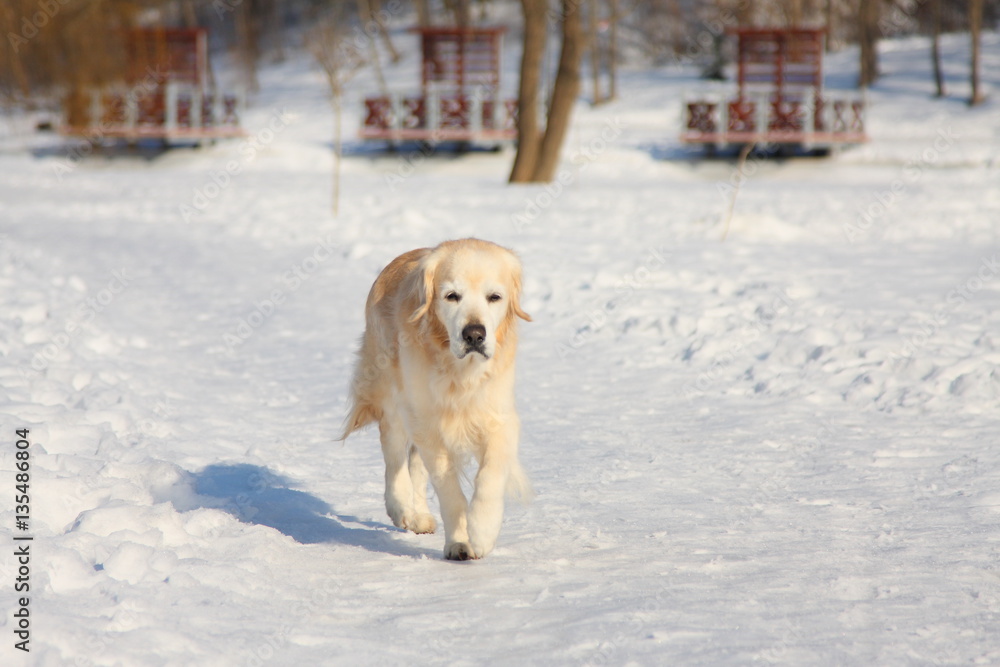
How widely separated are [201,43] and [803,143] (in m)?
20.7

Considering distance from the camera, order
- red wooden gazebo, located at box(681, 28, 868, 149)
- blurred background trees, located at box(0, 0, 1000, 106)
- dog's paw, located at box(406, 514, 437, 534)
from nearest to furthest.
A: dog's paw, located at box(406, 514, 437, 534) < red wooden gazebo, located at box(681, 28, 868, 149) < blurred background trees, located at box(0, 0, 1000, 106)

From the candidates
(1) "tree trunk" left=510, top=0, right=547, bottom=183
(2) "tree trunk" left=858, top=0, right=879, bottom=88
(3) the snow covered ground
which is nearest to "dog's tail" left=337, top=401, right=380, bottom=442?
(3) the snow covered ground

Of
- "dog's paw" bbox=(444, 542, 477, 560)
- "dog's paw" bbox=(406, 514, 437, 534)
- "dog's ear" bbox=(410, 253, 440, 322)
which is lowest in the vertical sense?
"dog's paw" bbox=(406, 514, 437, 534)

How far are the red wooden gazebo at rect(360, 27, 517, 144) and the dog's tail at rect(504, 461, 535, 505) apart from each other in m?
26.4

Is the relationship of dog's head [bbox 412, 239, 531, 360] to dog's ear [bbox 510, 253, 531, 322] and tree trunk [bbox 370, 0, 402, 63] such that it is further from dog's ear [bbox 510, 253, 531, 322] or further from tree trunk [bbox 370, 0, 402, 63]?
tree trunk [bbox 370, 0, 402, 63]

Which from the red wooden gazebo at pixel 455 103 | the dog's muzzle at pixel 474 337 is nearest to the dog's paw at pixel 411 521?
the dog's muzzle at pixel 474 337

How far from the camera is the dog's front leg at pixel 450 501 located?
393cm

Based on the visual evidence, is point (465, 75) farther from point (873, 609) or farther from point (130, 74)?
point (873, 609)

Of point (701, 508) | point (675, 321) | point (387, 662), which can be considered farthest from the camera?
point (675, 321)

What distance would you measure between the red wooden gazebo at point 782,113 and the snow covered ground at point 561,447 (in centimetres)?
1483

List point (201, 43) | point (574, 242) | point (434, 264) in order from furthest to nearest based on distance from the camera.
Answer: point (201, 43), point (574, 242), point (434, 264)

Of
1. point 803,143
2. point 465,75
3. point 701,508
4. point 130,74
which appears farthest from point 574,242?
point 130,74

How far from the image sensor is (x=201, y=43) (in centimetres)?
3538

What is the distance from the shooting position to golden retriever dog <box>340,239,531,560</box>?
384 centimetres
